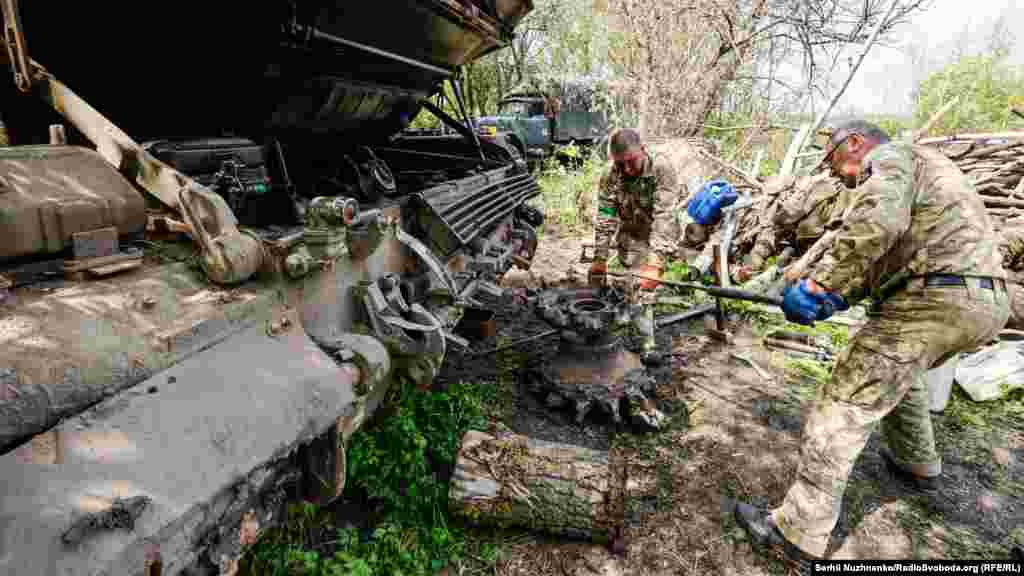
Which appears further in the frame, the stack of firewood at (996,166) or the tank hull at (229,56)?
the stack of firewood at (996,166)

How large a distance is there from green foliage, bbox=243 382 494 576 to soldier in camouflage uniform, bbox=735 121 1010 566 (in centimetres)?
159

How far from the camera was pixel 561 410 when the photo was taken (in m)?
3.88

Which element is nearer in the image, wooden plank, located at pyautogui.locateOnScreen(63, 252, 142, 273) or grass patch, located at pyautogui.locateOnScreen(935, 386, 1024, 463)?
wooden plank, located at pyautogui.locateOnScreen(63, 252, 142, 273)

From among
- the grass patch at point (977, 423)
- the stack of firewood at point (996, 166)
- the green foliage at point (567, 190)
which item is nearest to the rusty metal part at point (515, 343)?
the grass patch at point (977, 423)

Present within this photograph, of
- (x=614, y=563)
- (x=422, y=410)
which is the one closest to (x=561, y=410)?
(x=422, y=410)

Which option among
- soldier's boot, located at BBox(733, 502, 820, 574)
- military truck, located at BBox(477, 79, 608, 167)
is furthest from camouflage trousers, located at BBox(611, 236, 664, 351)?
military truck, located at BBox(477, 79, 608, 167)

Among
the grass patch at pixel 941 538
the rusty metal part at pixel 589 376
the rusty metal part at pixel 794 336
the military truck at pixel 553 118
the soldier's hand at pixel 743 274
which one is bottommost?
the grass patch at pixel 941 538

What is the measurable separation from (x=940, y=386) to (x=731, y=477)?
1928mm

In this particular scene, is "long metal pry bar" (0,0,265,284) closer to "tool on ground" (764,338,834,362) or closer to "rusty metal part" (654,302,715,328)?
"rusty metal part" (654,302,715,328)

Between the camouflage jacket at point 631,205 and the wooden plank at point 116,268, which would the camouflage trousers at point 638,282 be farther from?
the wooden plank at point 116,268

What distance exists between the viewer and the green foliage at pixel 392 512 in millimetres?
2416

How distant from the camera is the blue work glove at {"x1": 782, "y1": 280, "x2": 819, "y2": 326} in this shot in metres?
2.73

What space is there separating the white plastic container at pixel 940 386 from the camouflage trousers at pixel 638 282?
195 centimetres

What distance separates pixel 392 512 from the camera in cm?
273
